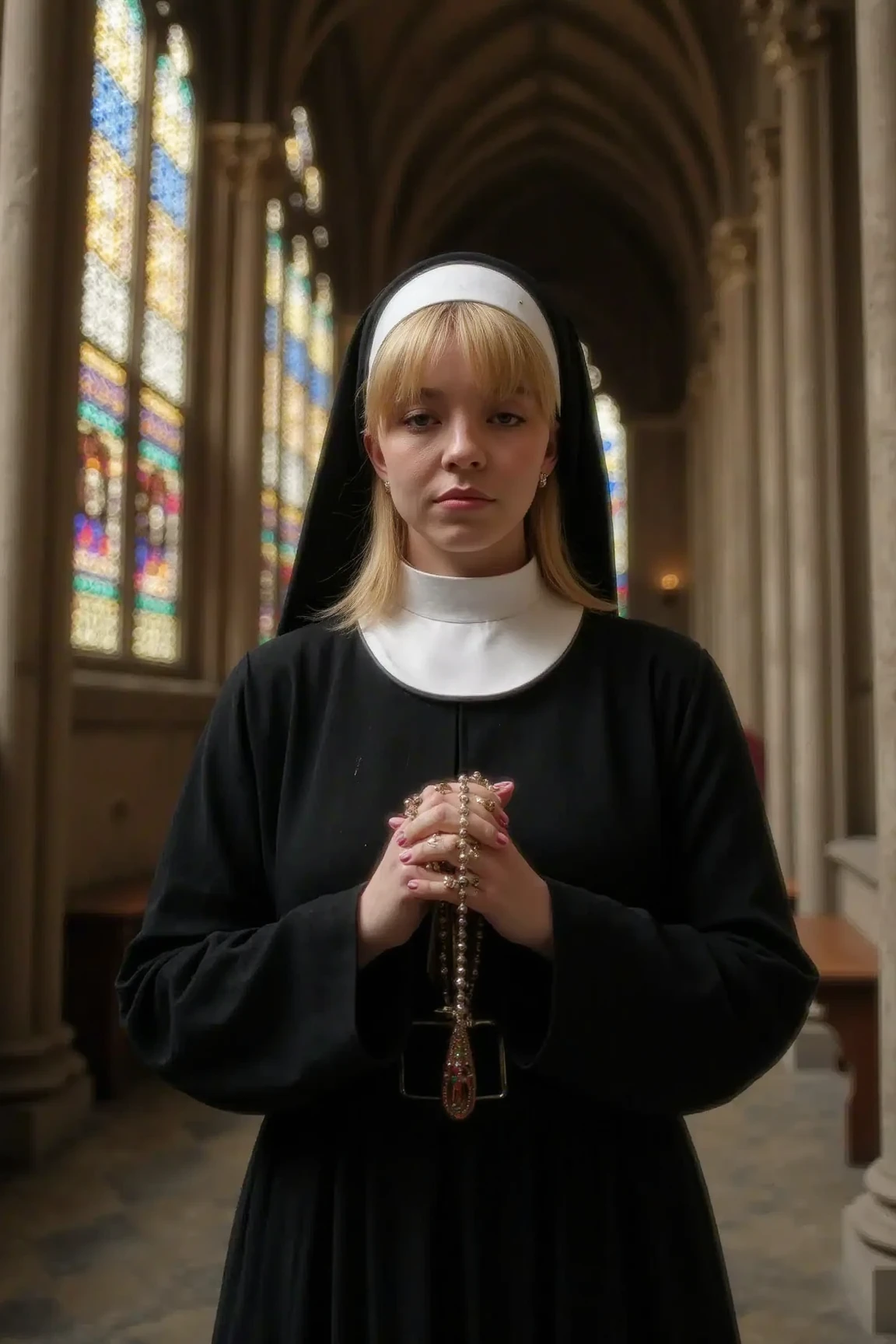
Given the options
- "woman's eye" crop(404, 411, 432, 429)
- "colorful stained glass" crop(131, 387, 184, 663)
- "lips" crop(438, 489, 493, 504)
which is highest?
"colorful stained glass" crop(131, 387, 184, 663)

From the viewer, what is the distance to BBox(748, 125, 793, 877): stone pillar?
263 inches

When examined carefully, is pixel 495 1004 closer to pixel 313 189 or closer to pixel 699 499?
pixel 313 189

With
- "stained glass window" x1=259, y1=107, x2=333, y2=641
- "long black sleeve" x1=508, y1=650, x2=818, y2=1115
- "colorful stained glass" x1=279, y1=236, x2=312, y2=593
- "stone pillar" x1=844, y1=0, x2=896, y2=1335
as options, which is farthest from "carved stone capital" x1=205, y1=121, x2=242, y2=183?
"long black sleeve" x1=508, y1=650, x2=818, y2=1115

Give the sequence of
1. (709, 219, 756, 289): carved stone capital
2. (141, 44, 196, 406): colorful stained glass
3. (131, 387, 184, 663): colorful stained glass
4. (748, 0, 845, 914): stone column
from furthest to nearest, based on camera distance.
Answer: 1. (709, 219, 756, 289): carved stone capital
2. (141, 44, 196, 406): colorful stained glass
3. (131, 387, 184, 663): colorful stained glass
4. (748, 0, 845, 914): stone column

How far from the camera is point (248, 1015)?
3.58 feet

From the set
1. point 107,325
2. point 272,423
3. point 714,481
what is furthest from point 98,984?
point 714,481

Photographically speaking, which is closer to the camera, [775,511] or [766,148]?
[775,511]

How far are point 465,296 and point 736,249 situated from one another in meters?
9.30

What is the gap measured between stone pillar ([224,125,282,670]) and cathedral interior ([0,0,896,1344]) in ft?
0.09

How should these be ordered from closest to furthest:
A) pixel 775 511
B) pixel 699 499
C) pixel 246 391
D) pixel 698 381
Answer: pixel 775 511 → pixel 246 391 → pixel 698 381 → pixel 699 499

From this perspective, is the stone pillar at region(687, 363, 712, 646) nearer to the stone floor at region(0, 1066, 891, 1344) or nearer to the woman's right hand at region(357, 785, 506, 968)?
the stone floor at region(0, 1066, 891, 1344)

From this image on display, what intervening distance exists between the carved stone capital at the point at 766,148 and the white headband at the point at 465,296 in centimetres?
713

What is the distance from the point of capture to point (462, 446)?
3.58 feet

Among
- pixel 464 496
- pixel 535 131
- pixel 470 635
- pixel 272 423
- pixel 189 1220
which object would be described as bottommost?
pixel 189 1220
